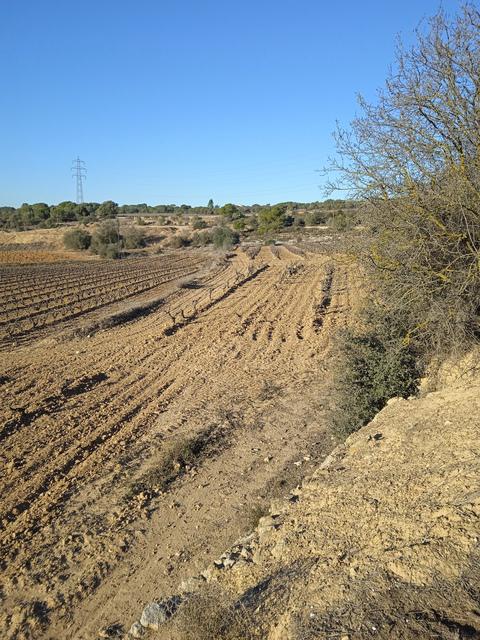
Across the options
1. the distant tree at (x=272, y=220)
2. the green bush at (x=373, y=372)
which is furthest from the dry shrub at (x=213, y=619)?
the distant tree at (x=272, y=220)

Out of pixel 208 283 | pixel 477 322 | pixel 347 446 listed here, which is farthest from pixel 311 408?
pixel 208 283

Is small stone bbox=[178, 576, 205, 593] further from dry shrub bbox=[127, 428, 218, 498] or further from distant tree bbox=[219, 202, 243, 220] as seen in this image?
distant tree bbox=[219, 202, 243, 220]

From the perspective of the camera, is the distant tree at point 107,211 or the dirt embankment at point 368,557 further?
the distant tree at point 107,211

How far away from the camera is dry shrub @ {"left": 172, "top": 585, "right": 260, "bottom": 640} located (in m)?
3.30

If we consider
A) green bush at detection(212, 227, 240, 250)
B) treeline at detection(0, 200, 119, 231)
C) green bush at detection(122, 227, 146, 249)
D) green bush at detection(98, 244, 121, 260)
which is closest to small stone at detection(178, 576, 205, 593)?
green bush at detection(98, 244, 121, 260)

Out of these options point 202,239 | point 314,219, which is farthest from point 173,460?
point 314,219

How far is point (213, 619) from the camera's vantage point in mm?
3500

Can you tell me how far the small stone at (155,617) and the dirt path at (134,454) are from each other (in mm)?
634

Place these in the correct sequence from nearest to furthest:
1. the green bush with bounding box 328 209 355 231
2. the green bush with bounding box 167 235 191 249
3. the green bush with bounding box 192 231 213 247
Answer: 1. the green bush with bounding box 328 209 355 231
2. the green bush with bounding box 167 235 191 249
3. the green bush with bounding box 192 231 213 247

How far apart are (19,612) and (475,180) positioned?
7.17 meters

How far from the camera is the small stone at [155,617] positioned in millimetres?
3899

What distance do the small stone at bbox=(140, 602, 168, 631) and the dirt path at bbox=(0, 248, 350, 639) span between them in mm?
634

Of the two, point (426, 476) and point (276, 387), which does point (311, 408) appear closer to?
point (276, 387)

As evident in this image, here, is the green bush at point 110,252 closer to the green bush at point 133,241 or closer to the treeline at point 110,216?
the green bush at point 133,241
